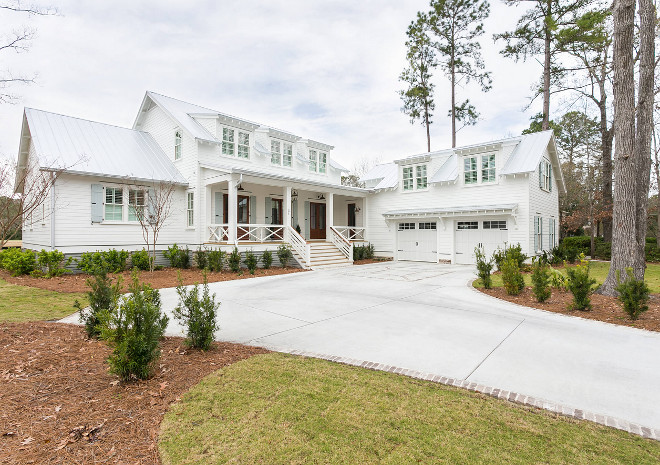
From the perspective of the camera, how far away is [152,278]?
485 inches

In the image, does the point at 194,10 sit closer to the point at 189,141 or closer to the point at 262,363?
the point at 189,141

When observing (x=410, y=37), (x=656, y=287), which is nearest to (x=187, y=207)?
(x=656, y=287)

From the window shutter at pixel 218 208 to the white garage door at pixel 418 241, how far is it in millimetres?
10171

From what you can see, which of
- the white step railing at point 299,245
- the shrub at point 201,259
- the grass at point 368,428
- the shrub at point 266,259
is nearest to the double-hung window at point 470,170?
the white step railing at point 299,245

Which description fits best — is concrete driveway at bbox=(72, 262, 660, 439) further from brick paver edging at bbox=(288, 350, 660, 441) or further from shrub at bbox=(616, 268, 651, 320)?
shrub at bbox=(616, 268, 651, 320)

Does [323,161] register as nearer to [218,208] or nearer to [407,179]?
[407,179]

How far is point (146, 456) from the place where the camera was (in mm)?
2609

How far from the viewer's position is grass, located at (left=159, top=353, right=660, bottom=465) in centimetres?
260

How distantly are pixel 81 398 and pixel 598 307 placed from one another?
9707 mm

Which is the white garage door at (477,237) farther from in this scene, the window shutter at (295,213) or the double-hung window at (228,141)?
the double-hung window at (228,141)

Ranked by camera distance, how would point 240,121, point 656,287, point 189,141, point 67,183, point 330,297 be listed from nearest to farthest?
point 330,297 < point 656,287 < point 67,183 < point 189,141 < point 240,121

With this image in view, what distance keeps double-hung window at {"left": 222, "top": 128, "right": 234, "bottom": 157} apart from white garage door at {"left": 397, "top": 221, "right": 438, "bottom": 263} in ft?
34.2

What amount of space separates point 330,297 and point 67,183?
38.0ft

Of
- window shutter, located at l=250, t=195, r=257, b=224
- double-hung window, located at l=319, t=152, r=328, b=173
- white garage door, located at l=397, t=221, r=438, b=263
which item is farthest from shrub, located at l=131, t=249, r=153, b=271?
white garage door, located at l=397, t=221, r=438, b=263
